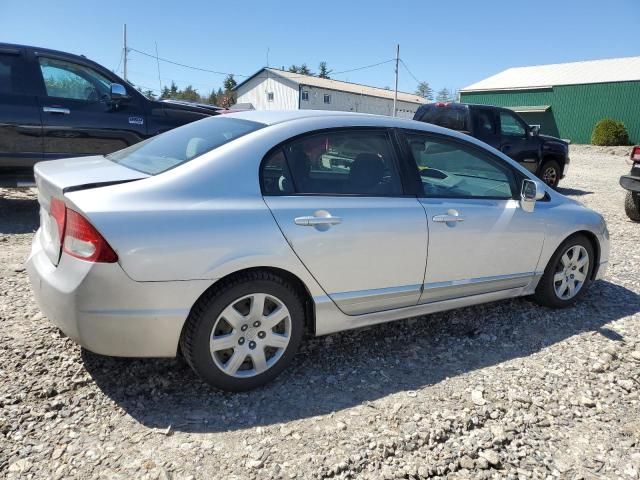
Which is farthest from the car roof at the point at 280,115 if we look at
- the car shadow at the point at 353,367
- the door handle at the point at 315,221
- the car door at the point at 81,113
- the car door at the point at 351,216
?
the car door at the point at 81,113

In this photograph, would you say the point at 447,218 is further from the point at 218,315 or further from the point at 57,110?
the point at 57,110

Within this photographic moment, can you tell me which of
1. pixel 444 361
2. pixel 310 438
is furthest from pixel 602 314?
pixel 310 438

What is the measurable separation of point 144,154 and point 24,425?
1.64m

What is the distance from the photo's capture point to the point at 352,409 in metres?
2.69

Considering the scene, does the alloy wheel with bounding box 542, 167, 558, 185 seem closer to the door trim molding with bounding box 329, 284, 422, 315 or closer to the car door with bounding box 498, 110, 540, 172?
the car door with bounding box 498, 110, 540, 172

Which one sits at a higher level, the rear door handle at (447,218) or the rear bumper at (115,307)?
the rear door handle at (447,218)

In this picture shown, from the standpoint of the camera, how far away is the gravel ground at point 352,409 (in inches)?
89.3

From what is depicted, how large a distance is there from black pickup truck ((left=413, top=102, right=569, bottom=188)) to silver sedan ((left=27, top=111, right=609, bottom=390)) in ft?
20.4

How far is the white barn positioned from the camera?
1596 inches

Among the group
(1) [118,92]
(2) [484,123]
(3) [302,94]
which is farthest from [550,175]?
(3) [302,94]

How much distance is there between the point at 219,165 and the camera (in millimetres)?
2621

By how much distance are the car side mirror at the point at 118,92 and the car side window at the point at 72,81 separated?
199mm

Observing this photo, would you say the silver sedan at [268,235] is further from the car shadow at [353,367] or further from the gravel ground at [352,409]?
the gravel ground at [352,409]

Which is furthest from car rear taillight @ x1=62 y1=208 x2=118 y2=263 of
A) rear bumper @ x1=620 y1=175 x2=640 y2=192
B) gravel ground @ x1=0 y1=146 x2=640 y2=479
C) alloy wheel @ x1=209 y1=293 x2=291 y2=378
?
rear bumper @ x1=620 y1=175 x2=640 y2=192
